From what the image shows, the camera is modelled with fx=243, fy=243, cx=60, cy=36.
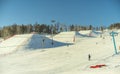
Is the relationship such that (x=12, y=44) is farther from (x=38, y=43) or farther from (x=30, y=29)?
(x=30, y=29)

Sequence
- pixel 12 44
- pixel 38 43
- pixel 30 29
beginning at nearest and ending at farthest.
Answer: pixel 38 43
pixel 12 44
pixel 30 29

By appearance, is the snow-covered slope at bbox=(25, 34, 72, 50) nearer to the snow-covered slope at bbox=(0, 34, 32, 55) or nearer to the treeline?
the snow-covered slope at bbox=(0, 34, 32, 55)

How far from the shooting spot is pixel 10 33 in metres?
125

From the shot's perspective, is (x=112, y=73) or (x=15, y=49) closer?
(x=112, y=73)

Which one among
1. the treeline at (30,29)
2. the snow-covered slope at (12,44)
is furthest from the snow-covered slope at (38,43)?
the treeline at (30,29)

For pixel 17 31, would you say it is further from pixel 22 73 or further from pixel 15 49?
pixel 22 73

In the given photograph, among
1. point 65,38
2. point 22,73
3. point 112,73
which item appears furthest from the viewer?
point 65,38

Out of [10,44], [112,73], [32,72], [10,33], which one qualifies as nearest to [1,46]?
[10,44]

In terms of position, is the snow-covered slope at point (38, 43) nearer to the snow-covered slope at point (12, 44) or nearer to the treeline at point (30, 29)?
the snow-covered slope at point (12, 44)

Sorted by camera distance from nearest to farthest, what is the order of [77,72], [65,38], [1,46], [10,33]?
[77,72] → [1,46] → [65,38] → [10,33]

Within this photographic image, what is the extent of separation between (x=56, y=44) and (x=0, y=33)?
68.5 metres

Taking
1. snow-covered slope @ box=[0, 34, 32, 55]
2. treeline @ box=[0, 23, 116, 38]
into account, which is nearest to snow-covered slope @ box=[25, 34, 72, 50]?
snow-covered slope @ box=[0, 34, 32, 55]

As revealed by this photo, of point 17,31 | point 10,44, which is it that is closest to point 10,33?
point 17,31

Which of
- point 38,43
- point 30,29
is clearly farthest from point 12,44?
point 30,29
